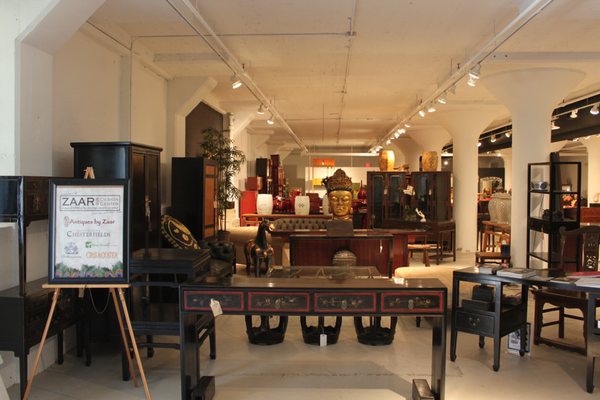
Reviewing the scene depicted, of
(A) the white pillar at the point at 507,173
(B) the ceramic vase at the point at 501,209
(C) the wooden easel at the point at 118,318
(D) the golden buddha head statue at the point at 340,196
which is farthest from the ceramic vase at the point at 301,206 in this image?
(A) the white pillar at the point at 507,173

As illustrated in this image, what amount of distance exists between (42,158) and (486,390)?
444 centimetres

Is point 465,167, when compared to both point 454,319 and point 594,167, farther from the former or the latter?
point 454,319

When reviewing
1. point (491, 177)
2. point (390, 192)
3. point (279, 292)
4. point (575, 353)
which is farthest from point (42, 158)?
point (491, 177)

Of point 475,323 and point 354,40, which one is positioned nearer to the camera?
point 475,323

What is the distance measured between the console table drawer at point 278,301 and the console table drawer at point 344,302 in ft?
0.34

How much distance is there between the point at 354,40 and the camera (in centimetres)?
766

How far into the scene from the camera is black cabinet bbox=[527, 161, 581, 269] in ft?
27.8

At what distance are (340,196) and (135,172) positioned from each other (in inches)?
185

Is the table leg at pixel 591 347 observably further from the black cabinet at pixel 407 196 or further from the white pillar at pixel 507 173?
the white pillar at pixel 507 173

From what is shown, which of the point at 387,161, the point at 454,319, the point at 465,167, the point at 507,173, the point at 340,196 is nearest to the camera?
the point at 454,319

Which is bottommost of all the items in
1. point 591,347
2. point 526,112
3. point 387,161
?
point 591,347

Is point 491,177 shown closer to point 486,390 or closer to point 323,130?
point 323,130

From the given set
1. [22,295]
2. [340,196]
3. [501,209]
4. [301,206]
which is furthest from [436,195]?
[22,295]

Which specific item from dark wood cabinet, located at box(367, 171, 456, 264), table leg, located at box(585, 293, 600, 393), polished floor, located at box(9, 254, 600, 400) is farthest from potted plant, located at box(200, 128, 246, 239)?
table leg, located at box(585, 293, 600, 393)
